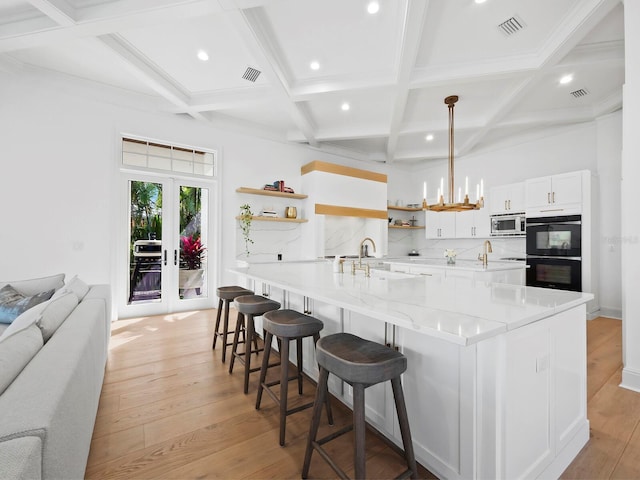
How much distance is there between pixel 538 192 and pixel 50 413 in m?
5.76

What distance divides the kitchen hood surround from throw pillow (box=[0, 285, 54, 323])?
366 cm

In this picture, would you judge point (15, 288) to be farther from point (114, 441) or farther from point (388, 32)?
point (388, 32)

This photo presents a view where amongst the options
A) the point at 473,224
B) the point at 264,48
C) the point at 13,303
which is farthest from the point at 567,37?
Result: the point at 13,303

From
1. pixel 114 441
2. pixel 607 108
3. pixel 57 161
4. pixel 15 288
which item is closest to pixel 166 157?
pixel 57 161

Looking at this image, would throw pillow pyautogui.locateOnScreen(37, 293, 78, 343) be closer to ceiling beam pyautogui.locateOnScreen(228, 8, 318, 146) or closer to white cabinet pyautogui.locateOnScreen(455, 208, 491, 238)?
ceiling beam pyautogui.locateOnScreen(228, 8, 318, 146)

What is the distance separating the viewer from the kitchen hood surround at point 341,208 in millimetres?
5305

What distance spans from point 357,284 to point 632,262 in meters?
2.23

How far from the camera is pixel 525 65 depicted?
3.01 m

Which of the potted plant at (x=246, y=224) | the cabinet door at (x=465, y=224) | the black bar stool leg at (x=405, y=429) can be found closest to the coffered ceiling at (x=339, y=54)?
the potted plant at (x=246, y=224)

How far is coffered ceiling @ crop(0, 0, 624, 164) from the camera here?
94.2 inches

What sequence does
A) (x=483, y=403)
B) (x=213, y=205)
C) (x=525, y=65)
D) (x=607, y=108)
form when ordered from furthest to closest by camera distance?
(x=213, y=205) < (x=607, y=108) < (x=525, y=65) < (x=483, y=403)

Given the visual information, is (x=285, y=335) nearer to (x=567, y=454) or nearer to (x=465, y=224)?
(x=567, y=454)

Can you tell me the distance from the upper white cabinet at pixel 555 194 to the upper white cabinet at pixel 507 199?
208mm

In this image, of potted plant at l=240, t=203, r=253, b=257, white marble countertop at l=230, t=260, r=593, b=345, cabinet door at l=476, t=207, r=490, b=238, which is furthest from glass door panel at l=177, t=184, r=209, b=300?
cabinet door at l=476, t=207, r=490, b=238
